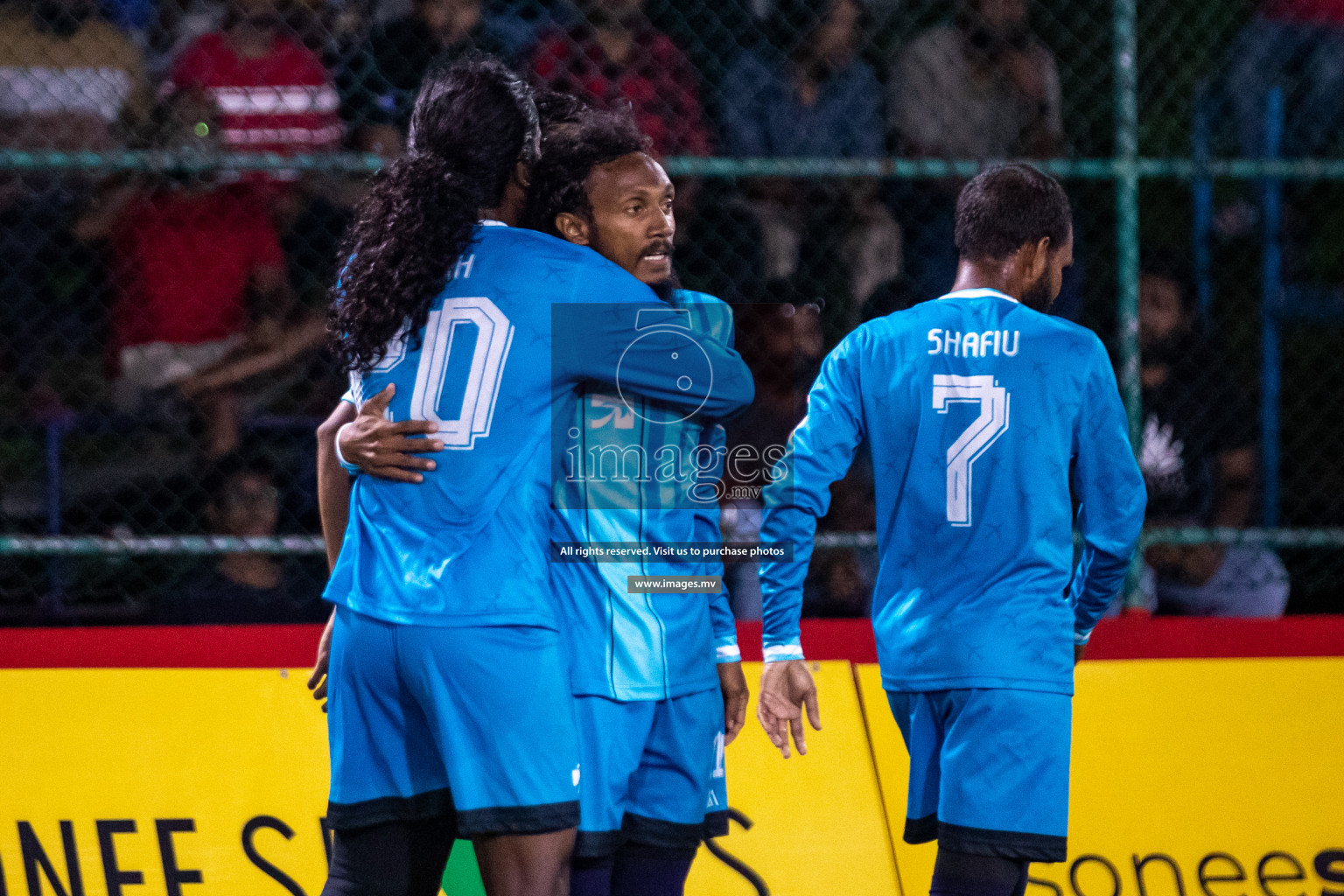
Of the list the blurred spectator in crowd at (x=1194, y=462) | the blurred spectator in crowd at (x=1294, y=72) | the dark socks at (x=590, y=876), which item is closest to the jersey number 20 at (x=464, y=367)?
the dark socks at (x=590, y=876)

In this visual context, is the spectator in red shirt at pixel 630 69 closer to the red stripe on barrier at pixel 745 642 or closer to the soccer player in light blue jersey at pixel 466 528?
the red stripe on barrier at pixel 745 642

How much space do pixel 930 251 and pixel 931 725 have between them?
7.24 ft

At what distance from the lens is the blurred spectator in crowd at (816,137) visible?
4.31 metres

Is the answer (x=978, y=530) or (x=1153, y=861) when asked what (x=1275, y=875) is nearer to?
(x=1153, y=861)

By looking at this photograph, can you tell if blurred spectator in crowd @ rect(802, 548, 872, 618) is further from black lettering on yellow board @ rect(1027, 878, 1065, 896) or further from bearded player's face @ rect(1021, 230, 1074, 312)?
Answer: bearded player's face @ rect(1021, 230, 1074, 312)

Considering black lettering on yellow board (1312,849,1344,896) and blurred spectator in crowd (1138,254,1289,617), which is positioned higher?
blurred spectator in crowd (1138,254,1289,617)

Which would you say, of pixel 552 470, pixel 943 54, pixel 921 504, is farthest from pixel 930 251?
pixel 552 470

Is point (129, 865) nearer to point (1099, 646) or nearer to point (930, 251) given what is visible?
point (1099, 646)

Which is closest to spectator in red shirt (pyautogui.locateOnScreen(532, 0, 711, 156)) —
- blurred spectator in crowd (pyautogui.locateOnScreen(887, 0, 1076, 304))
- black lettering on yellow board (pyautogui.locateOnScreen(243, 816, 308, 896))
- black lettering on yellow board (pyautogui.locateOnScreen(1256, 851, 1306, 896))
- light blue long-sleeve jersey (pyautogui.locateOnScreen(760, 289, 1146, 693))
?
blurred spectator in crowd (pyautogui.locateOnScreen(887, 0, 1076, 304))

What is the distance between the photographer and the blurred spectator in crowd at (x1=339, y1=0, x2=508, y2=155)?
4.31m

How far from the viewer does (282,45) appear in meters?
4.47

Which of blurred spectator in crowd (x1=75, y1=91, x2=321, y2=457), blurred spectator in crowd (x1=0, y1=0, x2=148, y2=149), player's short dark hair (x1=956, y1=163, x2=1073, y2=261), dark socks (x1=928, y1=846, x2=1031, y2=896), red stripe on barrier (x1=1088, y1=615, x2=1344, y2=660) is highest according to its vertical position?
blurred spectator in crowd (x1=0, y1=0, x2=148, y2=149)

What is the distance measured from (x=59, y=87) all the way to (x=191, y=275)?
792mm

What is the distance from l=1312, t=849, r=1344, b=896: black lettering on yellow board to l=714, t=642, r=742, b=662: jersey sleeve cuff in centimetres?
177
